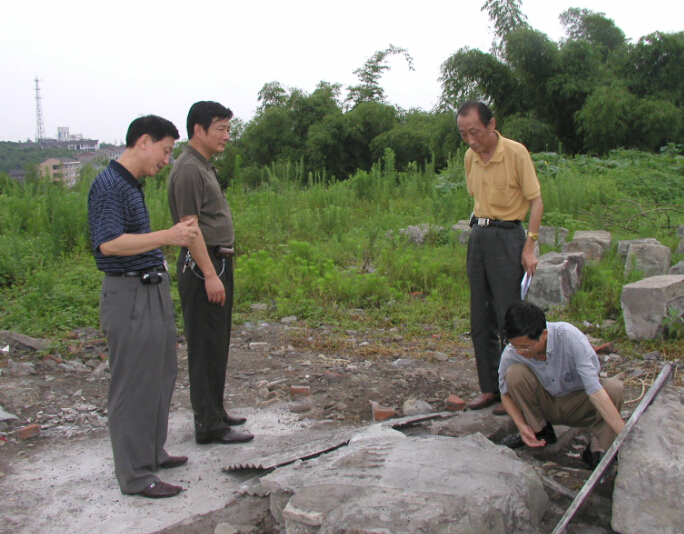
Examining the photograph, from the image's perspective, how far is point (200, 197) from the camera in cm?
295

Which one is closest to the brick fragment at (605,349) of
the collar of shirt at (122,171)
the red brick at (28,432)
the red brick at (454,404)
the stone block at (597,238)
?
the red brick at (454,404)

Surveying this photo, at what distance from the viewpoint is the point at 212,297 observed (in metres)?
3.00

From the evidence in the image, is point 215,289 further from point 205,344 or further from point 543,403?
point 543,403

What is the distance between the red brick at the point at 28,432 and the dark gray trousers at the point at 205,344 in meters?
0.93

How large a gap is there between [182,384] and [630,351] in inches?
129

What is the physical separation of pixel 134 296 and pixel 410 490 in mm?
1392

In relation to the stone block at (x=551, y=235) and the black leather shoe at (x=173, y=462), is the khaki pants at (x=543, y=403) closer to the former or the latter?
the black leather shoe at (x=173, y=462)

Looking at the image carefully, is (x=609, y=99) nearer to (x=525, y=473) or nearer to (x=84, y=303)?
(x=84, y=303)

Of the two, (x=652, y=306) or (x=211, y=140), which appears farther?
(x=652, y=306)

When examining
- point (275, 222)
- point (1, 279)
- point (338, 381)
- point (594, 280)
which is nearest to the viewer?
point (338, 381)

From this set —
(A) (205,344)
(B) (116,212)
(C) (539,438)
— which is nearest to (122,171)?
(B) (116,212)

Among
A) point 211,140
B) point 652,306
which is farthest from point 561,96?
point 211,140

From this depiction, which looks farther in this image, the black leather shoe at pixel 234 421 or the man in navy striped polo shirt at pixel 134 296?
the black leather shoe at pixel 234 421

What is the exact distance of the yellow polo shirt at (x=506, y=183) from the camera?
3.34 metres
